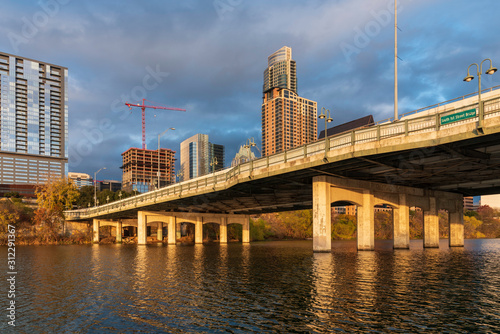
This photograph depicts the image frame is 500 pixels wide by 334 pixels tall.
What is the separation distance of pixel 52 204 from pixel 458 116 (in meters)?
102

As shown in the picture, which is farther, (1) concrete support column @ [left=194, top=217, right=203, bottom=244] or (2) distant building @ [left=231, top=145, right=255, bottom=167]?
(1) concrete support column @ [left=194, top=217, right=203, bottom=244]

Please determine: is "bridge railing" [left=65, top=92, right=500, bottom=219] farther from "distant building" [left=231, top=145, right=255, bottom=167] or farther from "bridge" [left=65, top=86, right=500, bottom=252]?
"distant building" [left=231, top=145, right=255, bottom=167]

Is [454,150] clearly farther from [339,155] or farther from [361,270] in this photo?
[361,270]

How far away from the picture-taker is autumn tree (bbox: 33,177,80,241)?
98.0 metres

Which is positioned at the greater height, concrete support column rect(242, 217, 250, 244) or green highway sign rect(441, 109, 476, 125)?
green highway sign rect(441, 109, 476, 125)

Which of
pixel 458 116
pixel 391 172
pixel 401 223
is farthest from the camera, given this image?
pixel 401 223

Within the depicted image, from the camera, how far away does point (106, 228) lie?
130250mm

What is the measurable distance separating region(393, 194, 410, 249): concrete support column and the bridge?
14 centimetres

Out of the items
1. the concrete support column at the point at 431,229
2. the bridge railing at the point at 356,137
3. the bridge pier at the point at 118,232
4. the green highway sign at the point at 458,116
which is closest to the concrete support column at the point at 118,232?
the bridge pier at the point at 118,232

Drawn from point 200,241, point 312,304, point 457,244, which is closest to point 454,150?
point 312,304

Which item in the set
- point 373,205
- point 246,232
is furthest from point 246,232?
point 373,205

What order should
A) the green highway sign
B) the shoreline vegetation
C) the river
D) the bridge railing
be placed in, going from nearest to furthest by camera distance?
the river < the green highway sign < the bridge railing < the shoreline vegetation

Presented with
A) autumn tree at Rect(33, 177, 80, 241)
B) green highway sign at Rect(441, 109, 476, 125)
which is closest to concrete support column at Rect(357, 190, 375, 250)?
green highway sign at Rect(441, 109, 476, 125)

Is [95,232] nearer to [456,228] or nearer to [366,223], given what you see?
[366,223]
